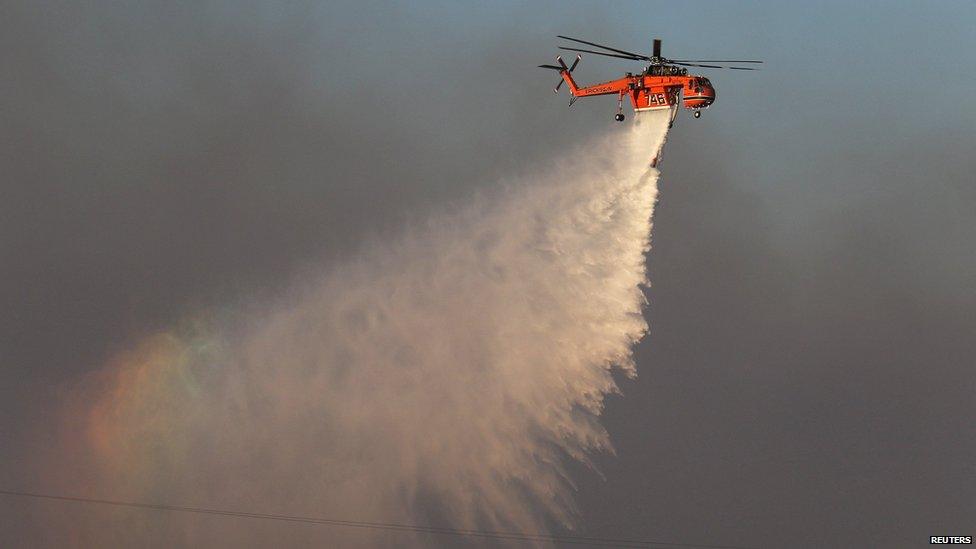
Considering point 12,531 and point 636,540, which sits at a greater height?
point 12,531

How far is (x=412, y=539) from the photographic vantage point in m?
102

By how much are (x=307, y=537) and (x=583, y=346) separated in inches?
1312

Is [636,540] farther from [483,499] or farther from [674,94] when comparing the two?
[674,94]

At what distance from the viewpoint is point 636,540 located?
126 metres

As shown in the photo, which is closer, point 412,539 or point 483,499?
point 483,499

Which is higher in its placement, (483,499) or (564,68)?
(564,68)

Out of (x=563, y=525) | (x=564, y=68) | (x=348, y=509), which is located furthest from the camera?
(x=563, y=525)

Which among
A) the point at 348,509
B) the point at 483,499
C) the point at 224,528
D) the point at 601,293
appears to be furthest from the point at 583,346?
the point at 224,528

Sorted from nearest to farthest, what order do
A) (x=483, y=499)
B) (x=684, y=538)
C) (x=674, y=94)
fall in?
(x=674, y=94)
(x=483, y=499)
(x=684, y=538)

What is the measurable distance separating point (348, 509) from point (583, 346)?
2933cm

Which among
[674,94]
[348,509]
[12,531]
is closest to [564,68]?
[674,94]

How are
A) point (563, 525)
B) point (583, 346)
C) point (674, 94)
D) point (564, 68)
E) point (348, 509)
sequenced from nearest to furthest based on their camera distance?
point (674, 94), point (564, 68), point (583, 346), point (348, 509), point (563, 525)

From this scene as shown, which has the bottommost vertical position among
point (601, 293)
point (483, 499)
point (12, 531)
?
point (483, 499)

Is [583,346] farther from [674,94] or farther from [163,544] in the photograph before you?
[163,544]
